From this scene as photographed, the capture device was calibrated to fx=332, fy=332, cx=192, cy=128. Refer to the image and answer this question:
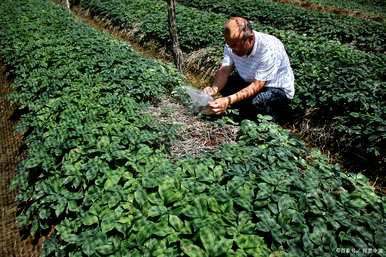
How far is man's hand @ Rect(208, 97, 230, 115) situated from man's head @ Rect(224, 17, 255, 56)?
603mm

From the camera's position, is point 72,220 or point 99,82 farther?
point 99,82

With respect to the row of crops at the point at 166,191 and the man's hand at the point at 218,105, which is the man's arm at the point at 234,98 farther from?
the row of crops at the point at 166,191

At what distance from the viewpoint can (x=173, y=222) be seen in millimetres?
2107

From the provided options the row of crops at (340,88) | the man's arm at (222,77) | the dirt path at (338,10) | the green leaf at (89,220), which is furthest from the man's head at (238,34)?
the dirt path at (338,10)

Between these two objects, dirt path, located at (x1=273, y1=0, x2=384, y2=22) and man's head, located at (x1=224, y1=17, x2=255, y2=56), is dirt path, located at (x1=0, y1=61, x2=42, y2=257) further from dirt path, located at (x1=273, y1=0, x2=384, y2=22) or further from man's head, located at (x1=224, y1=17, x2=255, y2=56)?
dirt path, located at (x1=273, y1=0, x2=384, y2=22)

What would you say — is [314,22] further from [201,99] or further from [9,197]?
[9,197]

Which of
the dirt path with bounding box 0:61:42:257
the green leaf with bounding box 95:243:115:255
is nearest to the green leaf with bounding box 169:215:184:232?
the green leaf with bounding box 95:243:115:255

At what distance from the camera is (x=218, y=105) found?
11.7 ft

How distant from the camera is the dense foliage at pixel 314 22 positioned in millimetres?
9549

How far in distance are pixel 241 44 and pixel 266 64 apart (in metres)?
0.39

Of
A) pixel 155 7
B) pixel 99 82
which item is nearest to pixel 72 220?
pixel 99 82

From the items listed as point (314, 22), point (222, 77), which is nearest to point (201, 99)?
point (222, 77)

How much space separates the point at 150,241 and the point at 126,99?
2143mm

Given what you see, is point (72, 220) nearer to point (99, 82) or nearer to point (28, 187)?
point (28, 187)
